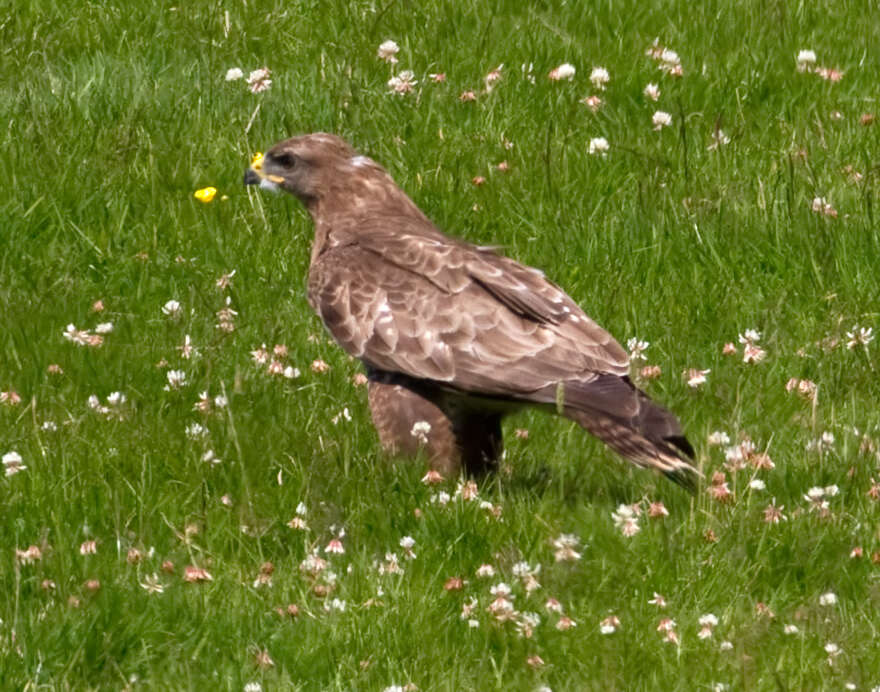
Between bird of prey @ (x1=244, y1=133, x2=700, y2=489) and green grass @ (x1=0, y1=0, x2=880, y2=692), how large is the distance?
192mm

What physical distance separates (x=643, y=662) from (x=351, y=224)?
2.85 m

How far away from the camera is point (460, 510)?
6773 mm

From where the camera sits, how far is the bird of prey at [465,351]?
278 inches

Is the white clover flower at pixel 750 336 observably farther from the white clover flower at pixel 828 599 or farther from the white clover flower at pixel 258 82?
the white clover flower at pixel 258 82

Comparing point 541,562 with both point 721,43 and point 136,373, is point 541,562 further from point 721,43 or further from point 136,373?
point 721,43

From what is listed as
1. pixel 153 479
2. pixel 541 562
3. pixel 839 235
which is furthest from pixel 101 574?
pixel 839 235

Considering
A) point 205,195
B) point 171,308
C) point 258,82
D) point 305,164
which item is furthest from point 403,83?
point 171,308

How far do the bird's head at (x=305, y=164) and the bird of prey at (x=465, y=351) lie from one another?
47cm

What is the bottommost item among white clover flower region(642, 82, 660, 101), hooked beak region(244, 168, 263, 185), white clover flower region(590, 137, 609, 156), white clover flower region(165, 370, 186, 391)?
white clover flower region(165, 370, 186, 391)

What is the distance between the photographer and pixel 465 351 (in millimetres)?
7406

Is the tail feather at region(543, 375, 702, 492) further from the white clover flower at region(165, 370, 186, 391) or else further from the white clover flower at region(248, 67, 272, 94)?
the white clover flower at region(248, 67, 272, 94)

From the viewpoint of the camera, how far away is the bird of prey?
7.05 meters

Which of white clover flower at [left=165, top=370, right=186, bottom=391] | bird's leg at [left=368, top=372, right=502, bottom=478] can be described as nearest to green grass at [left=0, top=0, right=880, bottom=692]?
white clover flower at [left=165, top=370, right=186, bottom=391]

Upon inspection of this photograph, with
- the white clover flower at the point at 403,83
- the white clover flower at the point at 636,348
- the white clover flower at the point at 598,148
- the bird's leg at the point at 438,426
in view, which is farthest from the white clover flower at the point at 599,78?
the bird's leg at the point at 438,426
